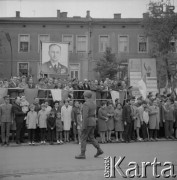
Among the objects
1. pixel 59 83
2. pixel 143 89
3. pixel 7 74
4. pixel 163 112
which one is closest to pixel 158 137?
pixel 163 112

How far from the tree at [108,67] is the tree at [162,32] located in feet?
17.7

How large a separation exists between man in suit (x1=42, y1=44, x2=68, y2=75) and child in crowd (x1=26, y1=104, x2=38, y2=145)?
3913 millimetres

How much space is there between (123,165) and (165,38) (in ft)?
72.0

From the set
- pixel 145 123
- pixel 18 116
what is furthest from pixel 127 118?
pixel 18 116

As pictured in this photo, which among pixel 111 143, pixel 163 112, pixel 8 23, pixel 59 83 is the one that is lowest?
pixel 111 143

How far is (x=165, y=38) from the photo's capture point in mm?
30891

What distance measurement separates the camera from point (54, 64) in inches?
774

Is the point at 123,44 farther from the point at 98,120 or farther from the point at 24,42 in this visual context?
the point at 98,120

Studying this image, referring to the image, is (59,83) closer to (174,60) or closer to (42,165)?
(42,165)

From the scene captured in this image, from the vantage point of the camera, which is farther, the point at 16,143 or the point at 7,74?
the point at 7,74

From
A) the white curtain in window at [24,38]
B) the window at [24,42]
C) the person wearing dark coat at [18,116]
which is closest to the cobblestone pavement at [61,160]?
the person wearing dark coat at [18,116]

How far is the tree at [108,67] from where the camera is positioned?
3853cm

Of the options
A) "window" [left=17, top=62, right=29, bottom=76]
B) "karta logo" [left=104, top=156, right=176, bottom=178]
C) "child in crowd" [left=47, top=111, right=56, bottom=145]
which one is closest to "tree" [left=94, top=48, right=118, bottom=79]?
"window" [left=17, top=62, right=29, bottom=76]

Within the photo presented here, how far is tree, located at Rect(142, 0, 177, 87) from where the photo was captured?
101 ft
